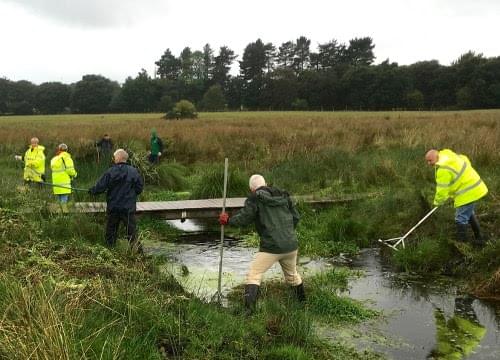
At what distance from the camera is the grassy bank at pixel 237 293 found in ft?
15.1

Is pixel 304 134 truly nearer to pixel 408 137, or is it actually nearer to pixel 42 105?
pixel 408 137

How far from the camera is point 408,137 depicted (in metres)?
18.4

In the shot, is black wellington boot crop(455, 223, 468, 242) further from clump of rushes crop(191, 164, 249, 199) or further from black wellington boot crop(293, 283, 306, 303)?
clump of rushes crop(191, 164, 249, 199)

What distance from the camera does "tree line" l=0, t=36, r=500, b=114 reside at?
6550 centimetres

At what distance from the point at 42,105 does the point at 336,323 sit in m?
88.6

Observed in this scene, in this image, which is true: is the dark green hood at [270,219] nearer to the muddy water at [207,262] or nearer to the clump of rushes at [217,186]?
the muddy water at [207,262]

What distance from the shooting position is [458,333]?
632 centimetres

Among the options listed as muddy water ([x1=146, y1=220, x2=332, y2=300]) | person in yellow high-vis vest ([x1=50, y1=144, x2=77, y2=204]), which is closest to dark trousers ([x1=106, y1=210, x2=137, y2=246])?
muddy water ([x1=146, y1=220, x2=332, y2=300])

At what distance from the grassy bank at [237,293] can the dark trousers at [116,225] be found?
0.33 m

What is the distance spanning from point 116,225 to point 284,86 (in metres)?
→ 70.3

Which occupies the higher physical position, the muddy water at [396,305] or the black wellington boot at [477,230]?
the black wellington boot at [477,230]

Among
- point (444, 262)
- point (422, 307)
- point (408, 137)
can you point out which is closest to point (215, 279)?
point (422, 307)

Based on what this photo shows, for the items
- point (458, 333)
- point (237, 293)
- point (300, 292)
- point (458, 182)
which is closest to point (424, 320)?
point (458, 333)

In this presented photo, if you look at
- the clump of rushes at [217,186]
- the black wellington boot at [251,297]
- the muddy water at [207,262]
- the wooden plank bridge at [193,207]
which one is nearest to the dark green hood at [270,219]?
the black wellington boot at [251,297]
